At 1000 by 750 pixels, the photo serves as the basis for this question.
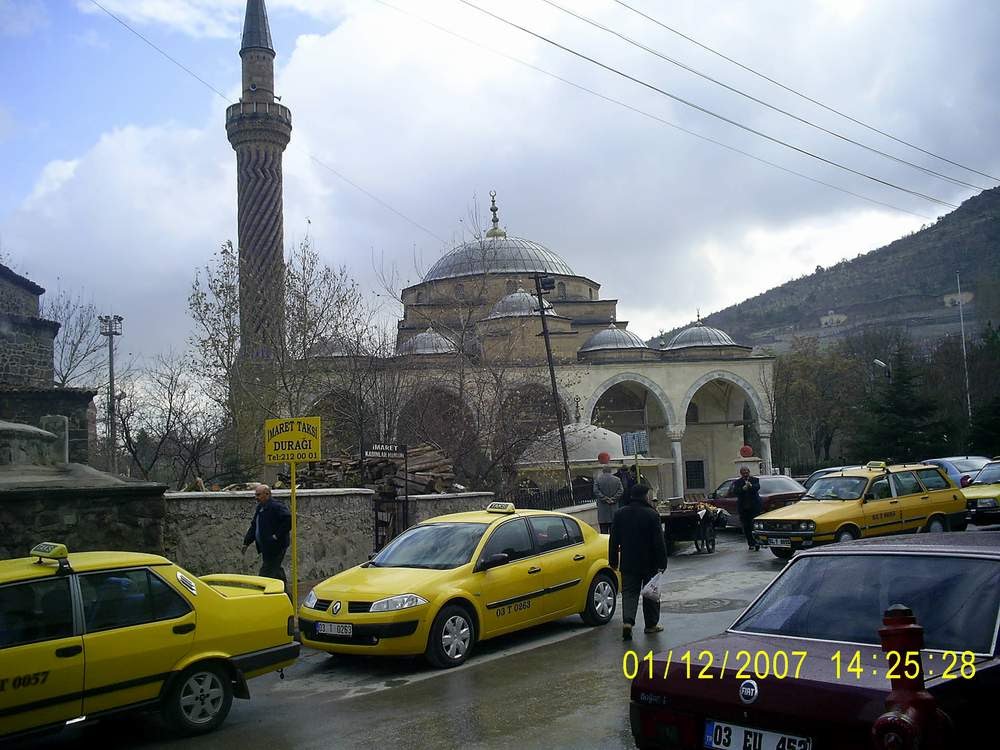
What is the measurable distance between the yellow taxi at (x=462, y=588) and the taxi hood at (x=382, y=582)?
13mm

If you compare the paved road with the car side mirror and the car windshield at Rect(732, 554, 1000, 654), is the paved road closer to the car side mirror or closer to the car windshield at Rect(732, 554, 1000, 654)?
the car side mirror

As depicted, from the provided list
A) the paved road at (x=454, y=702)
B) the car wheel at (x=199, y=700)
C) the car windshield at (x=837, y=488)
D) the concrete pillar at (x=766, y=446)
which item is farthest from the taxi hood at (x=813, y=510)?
the concrete pillar at (x=766, y=446)

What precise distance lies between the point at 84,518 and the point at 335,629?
3.48m

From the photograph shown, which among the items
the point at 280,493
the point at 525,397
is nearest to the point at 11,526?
the point at 280,493

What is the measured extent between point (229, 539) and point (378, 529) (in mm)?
3500

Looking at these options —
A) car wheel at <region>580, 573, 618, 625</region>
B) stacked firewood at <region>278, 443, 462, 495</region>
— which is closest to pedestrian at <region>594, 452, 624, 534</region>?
stacked firewood at <region>278, 443, 462, 495</region>

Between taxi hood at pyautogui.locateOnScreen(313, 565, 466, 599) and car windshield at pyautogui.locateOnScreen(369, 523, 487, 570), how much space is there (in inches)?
7.7

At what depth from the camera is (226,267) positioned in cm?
2116

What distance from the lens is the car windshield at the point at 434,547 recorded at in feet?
28.3

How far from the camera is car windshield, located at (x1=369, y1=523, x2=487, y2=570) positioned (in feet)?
28.3

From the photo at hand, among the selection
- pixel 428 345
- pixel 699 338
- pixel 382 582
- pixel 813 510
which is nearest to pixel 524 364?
pixel 428 345

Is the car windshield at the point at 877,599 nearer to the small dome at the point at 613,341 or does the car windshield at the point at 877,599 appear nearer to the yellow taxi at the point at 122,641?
the yellow taxi at the point at 122,641

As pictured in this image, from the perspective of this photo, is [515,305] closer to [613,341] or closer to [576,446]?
[613,341]

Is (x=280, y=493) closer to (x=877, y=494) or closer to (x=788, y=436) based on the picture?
(x=877, y=494)
